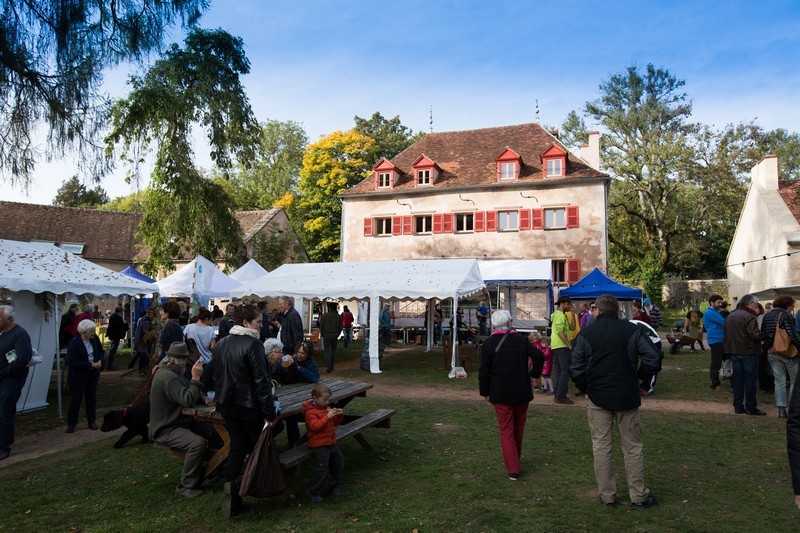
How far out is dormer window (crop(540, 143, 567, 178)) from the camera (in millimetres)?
27672

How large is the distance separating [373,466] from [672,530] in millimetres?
2930

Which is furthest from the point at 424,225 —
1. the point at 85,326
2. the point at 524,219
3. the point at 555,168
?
the point at 85,326

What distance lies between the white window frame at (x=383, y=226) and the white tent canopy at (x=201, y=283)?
43.5 feet

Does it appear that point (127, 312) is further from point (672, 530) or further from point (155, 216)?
point (672, 530)

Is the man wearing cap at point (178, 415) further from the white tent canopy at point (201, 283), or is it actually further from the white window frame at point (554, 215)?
the white window frame at point (554, 215)

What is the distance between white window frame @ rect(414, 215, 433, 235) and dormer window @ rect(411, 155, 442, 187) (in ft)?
5.74

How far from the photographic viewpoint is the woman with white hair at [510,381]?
5.42 metres

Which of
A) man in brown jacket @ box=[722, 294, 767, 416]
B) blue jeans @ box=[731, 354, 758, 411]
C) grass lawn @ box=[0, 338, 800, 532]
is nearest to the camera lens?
grass lawn @ box=[0, 338, 800, 532]

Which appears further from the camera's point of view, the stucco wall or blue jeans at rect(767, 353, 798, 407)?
the stucco wall

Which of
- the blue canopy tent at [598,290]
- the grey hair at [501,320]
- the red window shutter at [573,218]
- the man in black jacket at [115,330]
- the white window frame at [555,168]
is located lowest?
the man in black jacket at [115,330]

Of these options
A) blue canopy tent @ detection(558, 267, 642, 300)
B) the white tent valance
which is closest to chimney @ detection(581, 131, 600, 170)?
blue canopy tent @ detection(558, 267, 642, 300)

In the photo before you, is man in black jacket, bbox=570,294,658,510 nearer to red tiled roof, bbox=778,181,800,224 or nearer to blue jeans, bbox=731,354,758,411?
blue jeans, bbox=731,354,758,411

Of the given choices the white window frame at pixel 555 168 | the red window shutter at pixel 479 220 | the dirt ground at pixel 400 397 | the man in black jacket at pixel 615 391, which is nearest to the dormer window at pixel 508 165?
the white window frame at pixel 555 168

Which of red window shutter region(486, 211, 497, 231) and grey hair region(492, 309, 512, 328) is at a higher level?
red window shutter region(486, 211, 497, 231)
